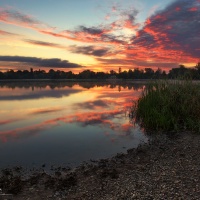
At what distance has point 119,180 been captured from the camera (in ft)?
27.8

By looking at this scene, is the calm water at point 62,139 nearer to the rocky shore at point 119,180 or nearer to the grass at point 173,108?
the rocky shore at point 119,180

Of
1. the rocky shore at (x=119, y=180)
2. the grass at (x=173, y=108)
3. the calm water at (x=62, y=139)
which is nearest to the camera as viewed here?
the rocky shore at (x=119, y=180)

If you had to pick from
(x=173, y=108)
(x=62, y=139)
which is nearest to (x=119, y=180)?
(x=62, y=139)

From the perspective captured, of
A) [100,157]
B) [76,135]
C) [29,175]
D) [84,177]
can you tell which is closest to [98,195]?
[84,177]

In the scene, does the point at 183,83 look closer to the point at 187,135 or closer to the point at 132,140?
the point at 187,135

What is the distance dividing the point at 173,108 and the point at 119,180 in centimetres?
1098

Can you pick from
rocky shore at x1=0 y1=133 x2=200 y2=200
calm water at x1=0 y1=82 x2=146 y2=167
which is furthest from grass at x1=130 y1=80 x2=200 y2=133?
rocky shore at x1=0 y1=133 x2=200 y2=200

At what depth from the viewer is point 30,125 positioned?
19.1 m

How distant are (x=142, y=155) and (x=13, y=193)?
5.89 metres

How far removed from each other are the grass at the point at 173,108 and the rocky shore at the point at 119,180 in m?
Answer: 5.20

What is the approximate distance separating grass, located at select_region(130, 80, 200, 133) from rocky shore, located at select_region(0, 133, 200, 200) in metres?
5.20

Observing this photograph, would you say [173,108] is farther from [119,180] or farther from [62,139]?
[119,180]

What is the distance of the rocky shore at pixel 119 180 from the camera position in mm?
7371

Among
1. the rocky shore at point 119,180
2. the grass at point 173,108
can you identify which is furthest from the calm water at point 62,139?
the grass at point 173,108
